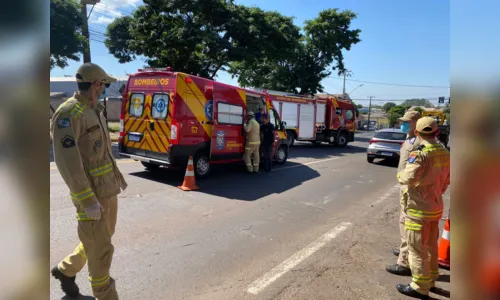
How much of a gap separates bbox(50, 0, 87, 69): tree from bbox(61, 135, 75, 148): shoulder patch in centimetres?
1318

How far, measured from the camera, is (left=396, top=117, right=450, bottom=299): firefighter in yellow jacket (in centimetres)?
310

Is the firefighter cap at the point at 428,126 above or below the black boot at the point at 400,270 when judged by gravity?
above

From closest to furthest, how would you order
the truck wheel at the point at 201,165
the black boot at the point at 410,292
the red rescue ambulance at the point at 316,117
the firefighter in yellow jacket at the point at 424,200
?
1. the firefighter in yellow jacket at the point at 424,200
2. the black boot at the point at 410,292
3. the truck wheel at the point at 201,165
4. the red rescue ambulance at the point at 316,117

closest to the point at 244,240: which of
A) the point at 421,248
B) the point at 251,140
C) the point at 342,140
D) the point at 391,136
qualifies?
the point at 421,248

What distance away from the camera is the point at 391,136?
497 inches

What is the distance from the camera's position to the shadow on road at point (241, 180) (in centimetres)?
712

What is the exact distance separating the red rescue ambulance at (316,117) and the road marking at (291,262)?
11544mm

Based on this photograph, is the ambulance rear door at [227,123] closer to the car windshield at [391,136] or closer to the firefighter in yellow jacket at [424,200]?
the firefighter in yellow jacket at [424,200]

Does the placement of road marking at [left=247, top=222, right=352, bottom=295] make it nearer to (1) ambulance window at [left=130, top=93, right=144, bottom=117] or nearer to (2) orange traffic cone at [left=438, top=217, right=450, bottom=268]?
(2) orange traffic cone at [left=438, top=217, right=450, bottom=268]

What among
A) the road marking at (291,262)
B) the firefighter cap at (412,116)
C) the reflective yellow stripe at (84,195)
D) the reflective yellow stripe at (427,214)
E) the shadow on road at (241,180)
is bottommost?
the road marking at (291,262)

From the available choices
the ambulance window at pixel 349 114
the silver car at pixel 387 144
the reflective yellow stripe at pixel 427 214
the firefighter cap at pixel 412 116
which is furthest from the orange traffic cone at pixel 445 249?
the ambulance window at pixel 349 114

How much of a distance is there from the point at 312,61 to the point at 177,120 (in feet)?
75.3

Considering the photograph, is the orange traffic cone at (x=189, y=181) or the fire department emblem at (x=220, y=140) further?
the fire department emblem at (x=220, y=140)

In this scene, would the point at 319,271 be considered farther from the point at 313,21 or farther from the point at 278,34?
the point at 313,21
